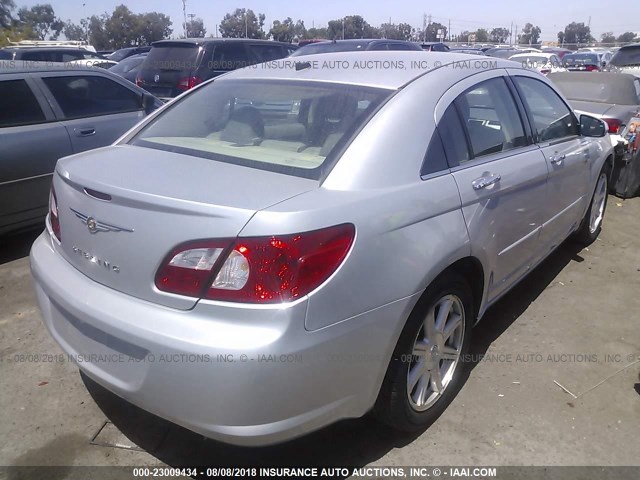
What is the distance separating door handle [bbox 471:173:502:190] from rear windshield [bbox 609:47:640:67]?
8.30 metres

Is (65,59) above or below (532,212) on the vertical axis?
above

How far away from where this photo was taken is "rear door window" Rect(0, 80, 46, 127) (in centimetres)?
462

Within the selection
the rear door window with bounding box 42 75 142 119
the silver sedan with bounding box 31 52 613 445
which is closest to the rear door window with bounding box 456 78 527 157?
the silver sedan with bounding box 31 52 613 445

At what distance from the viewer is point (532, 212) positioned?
10.6 feet

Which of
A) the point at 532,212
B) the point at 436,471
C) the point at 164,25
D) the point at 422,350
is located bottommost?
the point at 436,471

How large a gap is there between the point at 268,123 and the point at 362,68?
0.58m

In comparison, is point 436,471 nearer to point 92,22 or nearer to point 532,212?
point 532,212

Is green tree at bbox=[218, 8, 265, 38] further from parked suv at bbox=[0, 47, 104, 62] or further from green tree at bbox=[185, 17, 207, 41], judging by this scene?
parked suv at bbox=[0, 47, 104, 62]

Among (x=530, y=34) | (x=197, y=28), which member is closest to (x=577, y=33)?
(x=530, y=34)

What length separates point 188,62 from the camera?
29.4 ft

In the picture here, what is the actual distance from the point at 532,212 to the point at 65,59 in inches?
576

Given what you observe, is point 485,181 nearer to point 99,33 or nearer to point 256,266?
point 256,266

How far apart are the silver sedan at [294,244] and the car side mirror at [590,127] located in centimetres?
124

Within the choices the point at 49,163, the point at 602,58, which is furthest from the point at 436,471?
the point at 602,58
